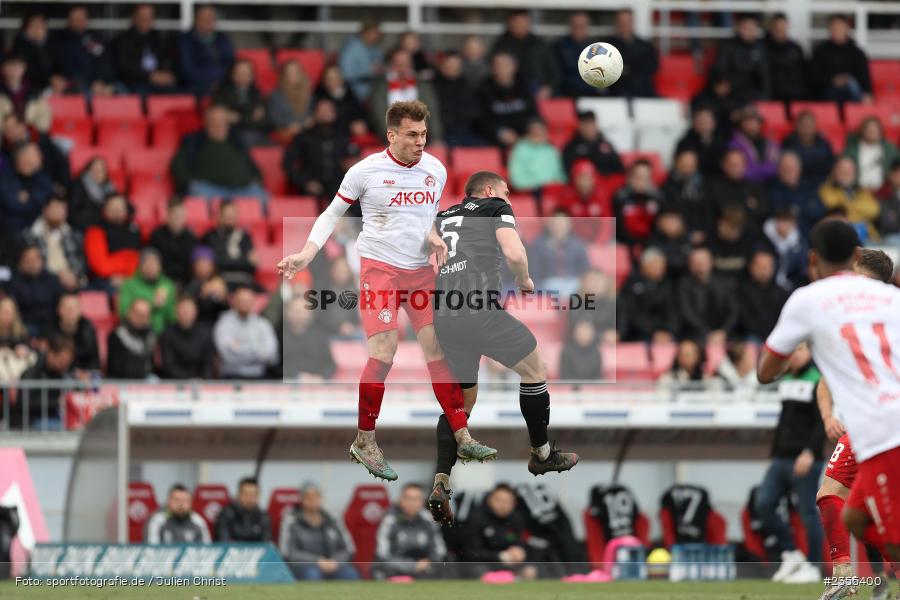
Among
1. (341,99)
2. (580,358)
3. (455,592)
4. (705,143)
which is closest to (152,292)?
(341,99)

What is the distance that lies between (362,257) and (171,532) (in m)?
4.86

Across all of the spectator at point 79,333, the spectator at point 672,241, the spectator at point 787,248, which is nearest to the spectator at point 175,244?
the spectator at point 79,333

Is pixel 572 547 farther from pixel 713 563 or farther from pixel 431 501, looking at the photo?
pixel 431 501

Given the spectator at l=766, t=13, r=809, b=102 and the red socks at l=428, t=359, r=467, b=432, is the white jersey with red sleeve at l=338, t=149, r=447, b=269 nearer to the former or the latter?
the red socks at l=428, t=359, r=467, b=432

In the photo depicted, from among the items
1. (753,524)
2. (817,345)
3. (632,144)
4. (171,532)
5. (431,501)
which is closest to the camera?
(817,345)

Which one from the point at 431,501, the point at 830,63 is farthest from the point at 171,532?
the point at 830,63

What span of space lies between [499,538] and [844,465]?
17.6ft

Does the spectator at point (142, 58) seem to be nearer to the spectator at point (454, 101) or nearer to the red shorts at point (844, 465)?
the spectator at point (454, 101)

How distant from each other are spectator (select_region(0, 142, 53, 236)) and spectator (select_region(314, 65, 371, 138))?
352 cm

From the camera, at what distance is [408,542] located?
15344mm

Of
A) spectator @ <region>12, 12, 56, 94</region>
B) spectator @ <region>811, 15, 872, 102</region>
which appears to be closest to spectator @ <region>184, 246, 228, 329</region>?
spectator @ <region>12, 12, 56, 94</region>

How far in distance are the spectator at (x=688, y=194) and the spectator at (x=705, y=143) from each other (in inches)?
13.3

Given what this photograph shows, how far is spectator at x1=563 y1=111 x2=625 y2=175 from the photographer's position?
1955 centimetres

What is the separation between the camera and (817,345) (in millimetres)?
8016
